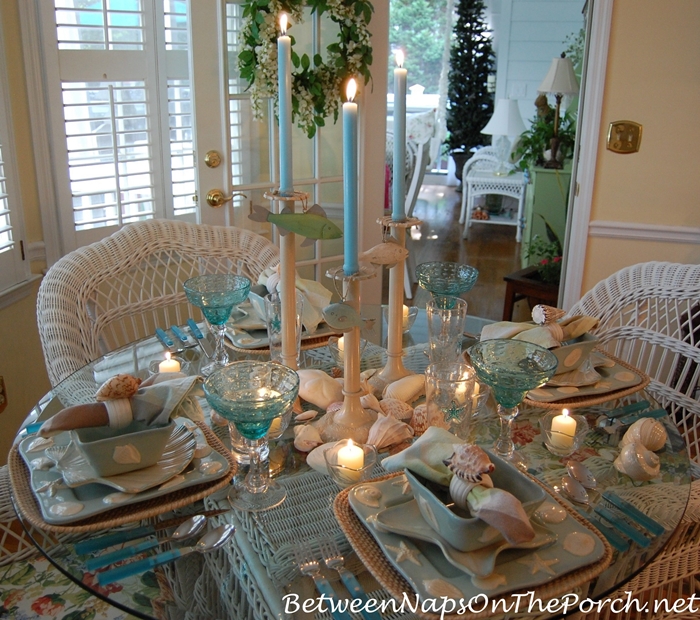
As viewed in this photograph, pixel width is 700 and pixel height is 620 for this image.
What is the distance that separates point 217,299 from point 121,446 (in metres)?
0.48

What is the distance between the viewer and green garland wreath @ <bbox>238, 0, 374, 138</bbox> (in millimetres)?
2564

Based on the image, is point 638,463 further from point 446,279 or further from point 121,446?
point 121,446

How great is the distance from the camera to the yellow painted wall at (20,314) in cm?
236

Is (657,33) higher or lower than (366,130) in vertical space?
higher

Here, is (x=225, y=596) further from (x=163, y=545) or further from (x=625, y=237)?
(x=625, y=237)

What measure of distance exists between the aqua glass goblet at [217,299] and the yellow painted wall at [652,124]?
169 cm

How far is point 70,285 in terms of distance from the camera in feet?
6.01

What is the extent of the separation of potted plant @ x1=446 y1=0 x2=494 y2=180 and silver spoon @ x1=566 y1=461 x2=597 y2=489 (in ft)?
23.2

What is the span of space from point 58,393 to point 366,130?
6.53ft

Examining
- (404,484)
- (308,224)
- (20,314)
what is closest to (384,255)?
(308,224)

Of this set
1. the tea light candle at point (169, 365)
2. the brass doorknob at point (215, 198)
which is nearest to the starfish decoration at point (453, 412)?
the tea light candle at point (169, 365)

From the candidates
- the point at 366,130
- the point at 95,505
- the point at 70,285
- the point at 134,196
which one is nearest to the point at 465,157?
the point at 366,130

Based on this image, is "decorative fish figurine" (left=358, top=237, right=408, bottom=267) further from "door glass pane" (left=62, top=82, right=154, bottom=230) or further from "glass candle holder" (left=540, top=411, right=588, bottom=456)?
"door glass pane" (left=62, top=82, right=154, bottom=230)
